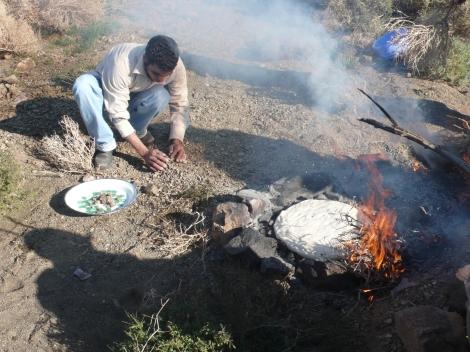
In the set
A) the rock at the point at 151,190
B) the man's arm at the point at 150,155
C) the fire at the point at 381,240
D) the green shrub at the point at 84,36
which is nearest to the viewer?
the fire at the point at 381,240

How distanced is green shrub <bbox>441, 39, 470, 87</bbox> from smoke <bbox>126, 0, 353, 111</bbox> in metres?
1.44

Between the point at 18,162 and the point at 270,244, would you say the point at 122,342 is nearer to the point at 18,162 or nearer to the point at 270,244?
the point at 270,244

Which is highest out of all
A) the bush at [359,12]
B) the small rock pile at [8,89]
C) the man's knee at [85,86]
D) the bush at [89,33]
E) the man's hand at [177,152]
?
the bush at [359,12]

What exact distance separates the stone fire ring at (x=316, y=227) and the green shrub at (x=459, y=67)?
3833 mm

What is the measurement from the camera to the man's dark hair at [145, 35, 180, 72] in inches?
160

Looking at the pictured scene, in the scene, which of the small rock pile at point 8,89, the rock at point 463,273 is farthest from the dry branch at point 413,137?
the small rock pile at point 8,89

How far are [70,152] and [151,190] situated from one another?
93cm

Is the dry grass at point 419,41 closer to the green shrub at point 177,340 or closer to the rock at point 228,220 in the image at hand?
the rock at point 228,220

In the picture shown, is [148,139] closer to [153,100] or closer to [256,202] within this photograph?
[153,100]

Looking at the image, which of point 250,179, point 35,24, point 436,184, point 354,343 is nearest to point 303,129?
point 250,179

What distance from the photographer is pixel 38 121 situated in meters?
5.51

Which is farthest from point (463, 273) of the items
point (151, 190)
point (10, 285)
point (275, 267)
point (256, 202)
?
point (10, 285)

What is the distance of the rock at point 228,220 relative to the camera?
3.81m

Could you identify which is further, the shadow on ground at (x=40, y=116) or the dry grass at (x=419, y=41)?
the dry grass at (x=419, y=41)
